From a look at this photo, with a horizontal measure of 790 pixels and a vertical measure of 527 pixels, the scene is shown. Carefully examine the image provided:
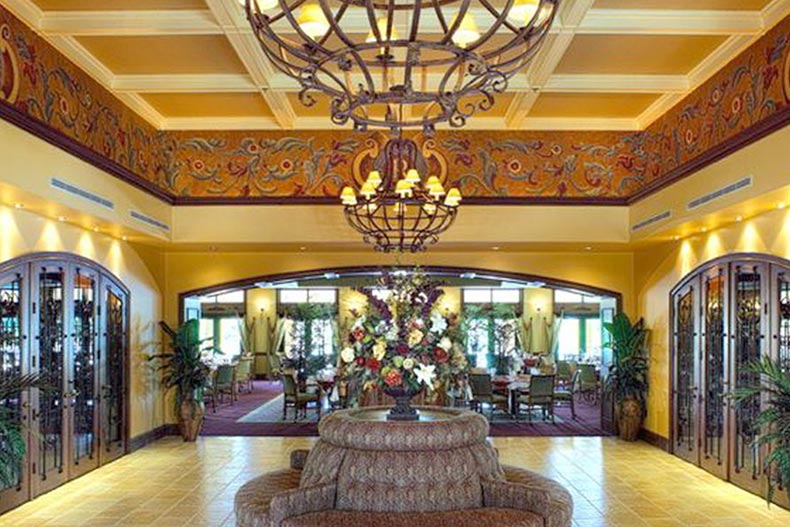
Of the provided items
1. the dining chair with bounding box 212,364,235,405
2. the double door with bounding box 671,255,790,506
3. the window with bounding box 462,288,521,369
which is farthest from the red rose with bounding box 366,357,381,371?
the window with bounding box 462,288,521,369

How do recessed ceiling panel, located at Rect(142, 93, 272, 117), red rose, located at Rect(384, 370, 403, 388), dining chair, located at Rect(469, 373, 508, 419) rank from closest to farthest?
red rose, located at Rect(384, 370, 403, 388) < recessed ceiling panel, located at Rect(142, 93, 272, 117) < dining chair, located at Rect(469, 373, 508, 419)

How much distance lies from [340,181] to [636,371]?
4.90 m

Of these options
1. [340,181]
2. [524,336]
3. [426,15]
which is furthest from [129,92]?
[524,336]

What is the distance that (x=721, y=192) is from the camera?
6930 mm

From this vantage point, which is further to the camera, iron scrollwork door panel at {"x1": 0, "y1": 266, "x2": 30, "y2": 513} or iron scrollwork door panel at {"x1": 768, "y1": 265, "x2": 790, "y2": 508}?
iron scrollwork door panel at {"x1": 768, "y1": 265, "x2": 790, "y2": 508}

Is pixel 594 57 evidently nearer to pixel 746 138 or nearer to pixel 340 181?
pixel 746 138

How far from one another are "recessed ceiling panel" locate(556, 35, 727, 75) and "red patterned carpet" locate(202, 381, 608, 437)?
5841 millimetres

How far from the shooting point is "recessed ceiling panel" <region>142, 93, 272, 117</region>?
8.63m

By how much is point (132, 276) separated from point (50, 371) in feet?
8.27

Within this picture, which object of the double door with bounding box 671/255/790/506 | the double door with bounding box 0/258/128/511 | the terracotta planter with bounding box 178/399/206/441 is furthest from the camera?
the terracotta planter with bounding box 178/399/206/441

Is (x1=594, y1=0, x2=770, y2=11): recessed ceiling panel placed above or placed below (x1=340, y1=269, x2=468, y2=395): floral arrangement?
above

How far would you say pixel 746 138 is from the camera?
6371 millimetres

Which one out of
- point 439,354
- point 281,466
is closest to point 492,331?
point 281,466

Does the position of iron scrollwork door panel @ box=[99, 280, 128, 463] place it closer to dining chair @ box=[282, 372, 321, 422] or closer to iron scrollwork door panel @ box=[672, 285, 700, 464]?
dining chair @ box=[282, 372, 321, 422]
